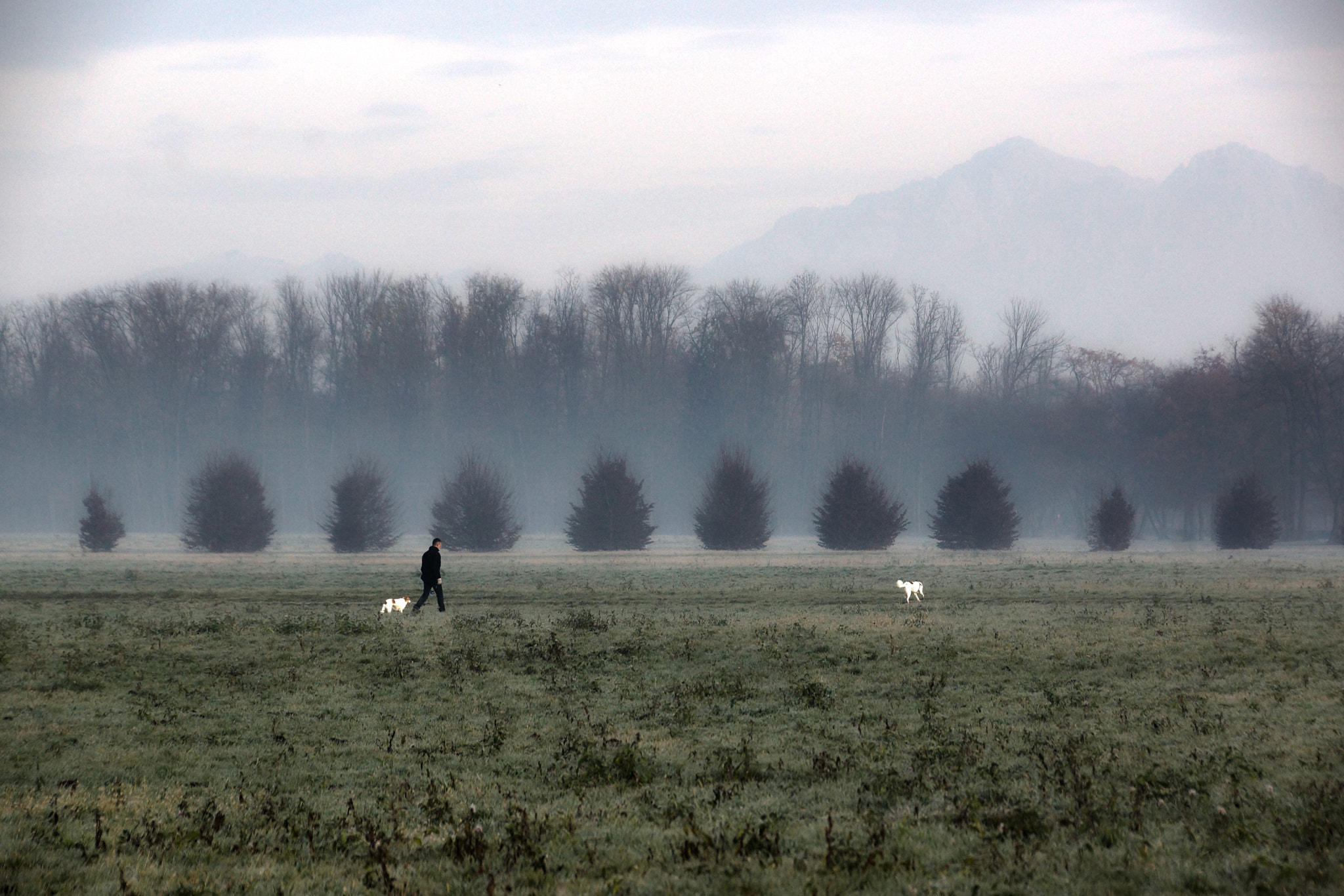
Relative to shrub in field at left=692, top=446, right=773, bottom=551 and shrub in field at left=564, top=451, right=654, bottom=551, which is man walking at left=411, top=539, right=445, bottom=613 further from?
shrub in field at left=692, top=446, right=773, bottom=551

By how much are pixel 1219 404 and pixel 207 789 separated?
279 ft

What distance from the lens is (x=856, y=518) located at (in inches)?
2542

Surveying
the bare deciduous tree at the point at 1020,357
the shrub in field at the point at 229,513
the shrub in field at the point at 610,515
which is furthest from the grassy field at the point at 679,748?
the bare deciduous tree at the point at 1020,357

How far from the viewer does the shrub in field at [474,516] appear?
6619 centimetres

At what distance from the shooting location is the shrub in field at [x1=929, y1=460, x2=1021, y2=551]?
6450 centimetres

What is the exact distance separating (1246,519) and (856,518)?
22454 millimetres

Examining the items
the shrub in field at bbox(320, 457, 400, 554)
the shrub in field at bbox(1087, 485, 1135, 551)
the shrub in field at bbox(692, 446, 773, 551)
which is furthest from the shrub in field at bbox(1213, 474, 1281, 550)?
the shrub in field at bbox(320, 457, 400, 554)

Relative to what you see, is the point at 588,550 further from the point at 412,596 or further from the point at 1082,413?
the point at 1082,413

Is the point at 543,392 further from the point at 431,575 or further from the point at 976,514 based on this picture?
the point at 431,575

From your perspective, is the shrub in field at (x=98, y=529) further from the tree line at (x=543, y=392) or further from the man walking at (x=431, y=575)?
the man walking at (x=431, y=575)

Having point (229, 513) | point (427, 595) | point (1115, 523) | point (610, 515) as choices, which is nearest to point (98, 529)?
point (229, 513)

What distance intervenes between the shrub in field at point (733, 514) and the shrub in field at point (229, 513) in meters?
25.5

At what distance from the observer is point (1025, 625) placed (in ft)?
80.8

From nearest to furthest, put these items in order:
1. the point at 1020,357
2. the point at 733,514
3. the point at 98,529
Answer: the point at 98,529 < the point at 733,514 < the point at 1020,357
